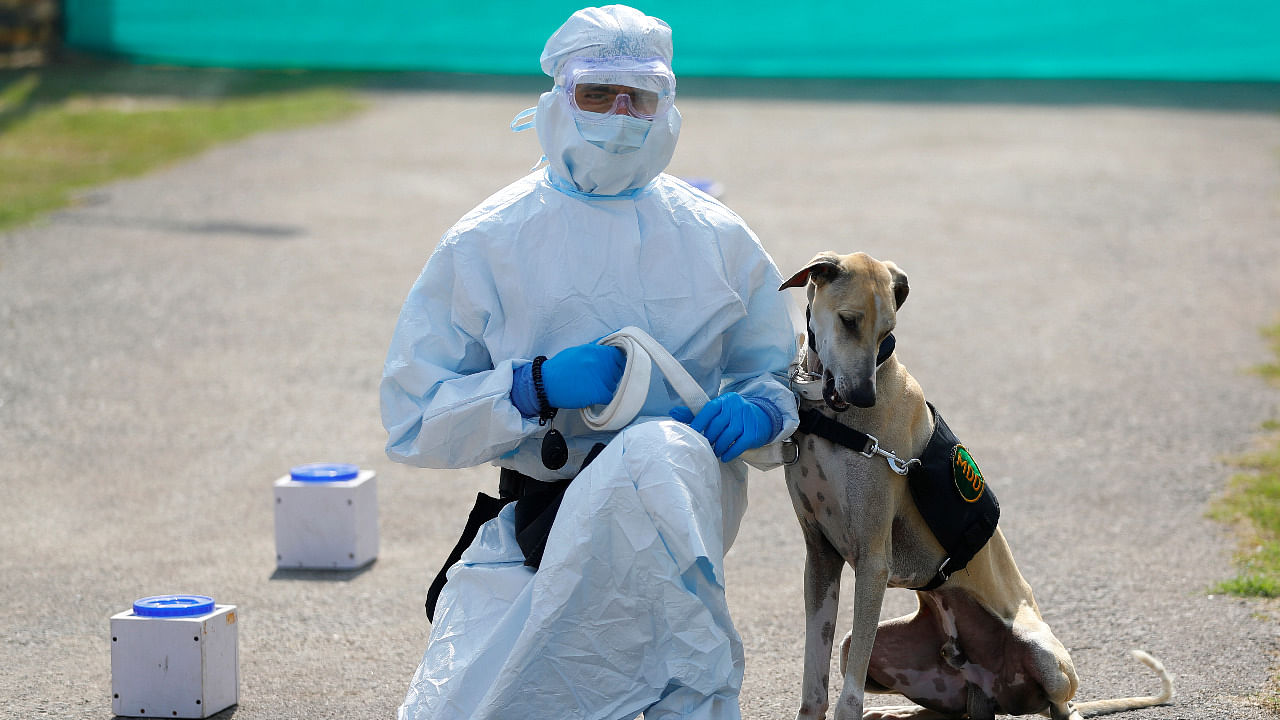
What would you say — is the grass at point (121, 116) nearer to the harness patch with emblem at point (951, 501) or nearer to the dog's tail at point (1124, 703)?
the harness patch with emblem at point (951, 501)

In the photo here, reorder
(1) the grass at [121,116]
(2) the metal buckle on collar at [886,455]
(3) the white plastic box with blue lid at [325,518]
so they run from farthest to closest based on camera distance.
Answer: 1. (1) the grass at [121,116]
2. (3) the white plastic box with blue lid at [325,518]
3. (2) the metal buckle on collar at [886,455]

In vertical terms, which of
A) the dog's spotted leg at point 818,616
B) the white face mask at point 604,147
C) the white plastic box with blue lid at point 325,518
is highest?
the white face mask at point 604,147

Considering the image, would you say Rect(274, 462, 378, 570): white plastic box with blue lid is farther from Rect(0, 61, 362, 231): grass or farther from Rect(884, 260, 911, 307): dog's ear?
Rect(0, 61, 362, 231): grass

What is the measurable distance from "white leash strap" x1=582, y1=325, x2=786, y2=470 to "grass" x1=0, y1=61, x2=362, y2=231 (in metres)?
7.93

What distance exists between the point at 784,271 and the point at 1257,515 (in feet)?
13.5

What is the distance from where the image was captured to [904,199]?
10.8 m

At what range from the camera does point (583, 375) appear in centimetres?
294

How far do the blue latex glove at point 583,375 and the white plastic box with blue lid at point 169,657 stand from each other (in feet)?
4.07

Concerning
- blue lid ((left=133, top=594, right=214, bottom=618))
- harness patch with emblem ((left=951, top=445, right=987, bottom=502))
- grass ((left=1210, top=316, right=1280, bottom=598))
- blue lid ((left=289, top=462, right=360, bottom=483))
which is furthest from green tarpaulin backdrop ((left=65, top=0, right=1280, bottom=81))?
harness patch with emblem ((left=951, top=445, right=987, bottom=502))

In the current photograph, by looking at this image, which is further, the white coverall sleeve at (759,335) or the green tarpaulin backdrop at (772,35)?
the green tarpaulin backdrop at (772,35)

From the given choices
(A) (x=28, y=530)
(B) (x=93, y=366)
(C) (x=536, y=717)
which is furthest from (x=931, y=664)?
(B) (x=93, y=366)

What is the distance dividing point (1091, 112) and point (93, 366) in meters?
10.6

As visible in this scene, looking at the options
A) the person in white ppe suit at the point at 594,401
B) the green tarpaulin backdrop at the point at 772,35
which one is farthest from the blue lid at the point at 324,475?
the green tarpaulin backdrop at the point at 772,35

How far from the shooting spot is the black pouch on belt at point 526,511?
9.95 feet
